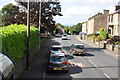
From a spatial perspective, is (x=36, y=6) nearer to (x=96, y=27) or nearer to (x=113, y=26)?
(x=113, y=26)

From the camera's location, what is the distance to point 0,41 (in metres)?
8.45

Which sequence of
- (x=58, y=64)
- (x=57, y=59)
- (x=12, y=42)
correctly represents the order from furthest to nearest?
(x=57, y=59) < (x=58, y=64) < (x=12, y=42)

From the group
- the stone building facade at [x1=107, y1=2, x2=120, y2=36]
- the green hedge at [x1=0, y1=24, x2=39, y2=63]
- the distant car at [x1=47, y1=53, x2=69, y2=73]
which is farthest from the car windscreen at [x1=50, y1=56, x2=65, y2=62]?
the stone building facade at [x1=107, y1=2, x2=120, y2=36]

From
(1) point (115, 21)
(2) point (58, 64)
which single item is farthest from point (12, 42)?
(1) point (115, 21)

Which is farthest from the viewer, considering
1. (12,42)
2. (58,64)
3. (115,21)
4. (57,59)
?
(115,21)

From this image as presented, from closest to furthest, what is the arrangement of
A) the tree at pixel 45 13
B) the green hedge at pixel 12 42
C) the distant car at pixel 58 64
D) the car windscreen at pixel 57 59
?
1. the green hedge at pixel 12 42
2. the distant car at pixel 58 64
3. the car windscreen at pixel 57 59
4. the tree at pixel 45 13

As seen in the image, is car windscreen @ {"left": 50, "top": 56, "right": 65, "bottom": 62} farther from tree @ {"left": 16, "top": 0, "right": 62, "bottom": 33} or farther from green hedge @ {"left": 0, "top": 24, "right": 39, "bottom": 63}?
tree @ {"left": 16, "top": 0, "right": 62, "bottom": 33}

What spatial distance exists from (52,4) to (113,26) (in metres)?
19.6

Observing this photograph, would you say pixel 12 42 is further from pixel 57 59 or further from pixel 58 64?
pixel 57 59

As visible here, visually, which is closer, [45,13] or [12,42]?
[12,42]

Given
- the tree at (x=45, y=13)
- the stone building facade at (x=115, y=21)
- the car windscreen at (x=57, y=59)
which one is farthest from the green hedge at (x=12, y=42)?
the stone building facade at (x=115, y=21)

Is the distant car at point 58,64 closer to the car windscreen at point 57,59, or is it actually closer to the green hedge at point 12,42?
the car windscreen at point 57,59

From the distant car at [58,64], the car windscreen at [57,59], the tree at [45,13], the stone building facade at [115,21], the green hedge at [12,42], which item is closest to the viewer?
the green hedge at [12,42]

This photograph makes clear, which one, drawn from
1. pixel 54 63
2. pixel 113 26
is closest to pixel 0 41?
pixel 54 63
